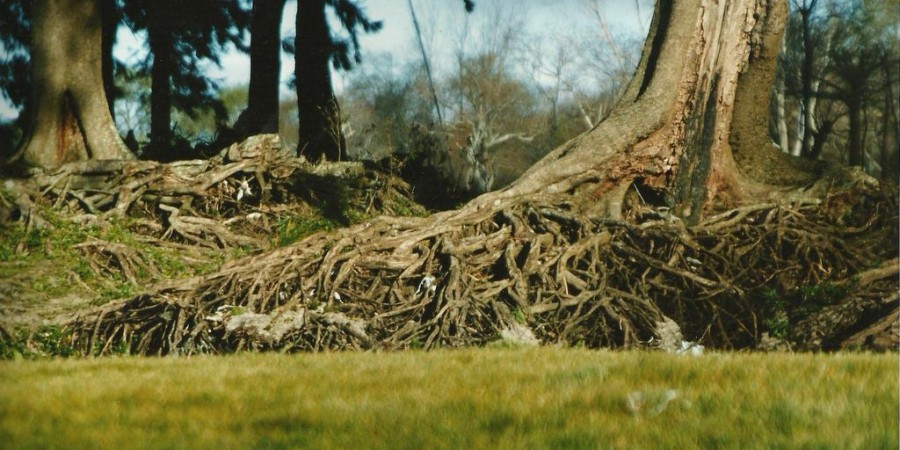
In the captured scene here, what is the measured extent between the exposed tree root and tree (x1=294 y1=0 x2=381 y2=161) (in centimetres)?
731

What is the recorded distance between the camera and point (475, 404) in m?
4.06

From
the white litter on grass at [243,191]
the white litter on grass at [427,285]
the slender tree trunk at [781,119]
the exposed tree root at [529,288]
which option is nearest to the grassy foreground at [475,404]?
the exposed tree root at [529,288]

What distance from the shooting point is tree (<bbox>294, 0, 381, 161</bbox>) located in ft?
53.5

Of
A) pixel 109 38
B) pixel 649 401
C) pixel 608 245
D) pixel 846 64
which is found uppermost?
pixel 846 64

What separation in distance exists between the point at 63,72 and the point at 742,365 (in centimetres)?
1022

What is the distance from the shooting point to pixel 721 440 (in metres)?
3.37

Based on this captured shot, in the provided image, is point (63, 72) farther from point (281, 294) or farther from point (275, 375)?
point (275, 375)

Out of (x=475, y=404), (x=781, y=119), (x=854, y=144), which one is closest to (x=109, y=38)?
(x=854, y=144)

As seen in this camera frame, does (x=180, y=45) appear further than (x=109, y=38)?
Yes

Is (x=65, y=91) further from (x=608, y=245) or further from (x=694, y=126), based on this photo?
(x=694, y=126)

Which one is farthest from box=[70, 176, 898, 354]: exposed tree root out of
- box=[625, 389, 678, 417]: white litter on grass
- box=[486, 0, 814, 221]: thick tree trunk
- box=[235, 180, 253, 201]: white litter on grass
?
box=[235, 180, 253, 201]: white litter on grass

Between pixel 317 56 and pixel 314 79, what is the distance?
1.62ft

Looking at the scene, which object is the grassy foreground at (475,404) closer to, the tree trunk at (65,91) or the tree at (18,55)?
the tree trunk at (65,91)

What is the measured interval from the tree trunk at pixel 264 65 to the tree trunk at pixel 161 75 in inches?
56.1
